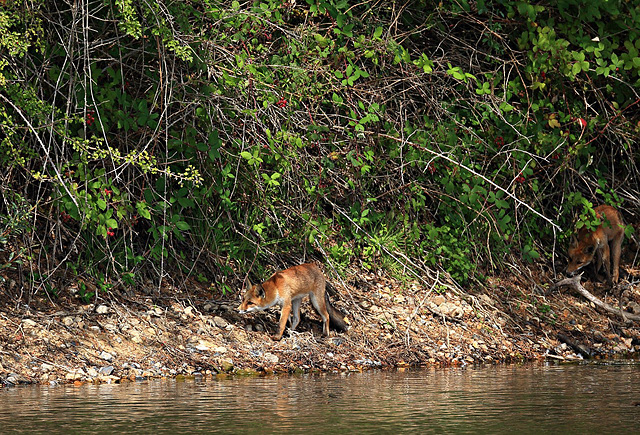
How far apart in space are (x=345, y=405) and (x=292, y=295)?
3.77m

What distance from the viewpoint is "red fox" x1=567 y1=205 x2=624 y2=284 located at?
14.7 meters

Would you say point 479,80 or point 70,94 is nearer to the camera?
point 70,94

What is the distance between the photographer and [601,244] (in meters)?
14.7

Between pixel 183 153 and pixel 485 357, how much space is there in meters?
4.32

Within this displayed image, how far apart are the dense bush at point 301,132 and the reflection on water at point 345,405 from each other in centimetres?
216

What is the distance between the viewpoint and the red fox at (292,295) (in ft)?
36.0

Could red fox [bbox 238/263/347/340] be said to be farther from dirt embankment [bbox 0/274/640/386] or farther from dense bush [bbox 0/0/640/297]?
dense bush [bbox 0/0/640/297]

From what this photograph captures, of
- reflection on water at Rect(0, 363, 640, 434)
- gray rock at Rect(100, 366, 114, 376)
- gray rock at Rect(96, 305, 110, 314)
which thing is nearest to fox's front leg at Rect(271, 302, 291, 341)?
reflection on water at Rect(0, 363, 640, 434)

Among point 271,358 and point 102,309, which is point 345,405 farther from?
point 102,309

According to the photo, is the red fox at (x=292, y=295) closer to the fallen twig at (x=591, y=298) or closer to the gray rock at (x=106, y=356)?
the gray rock at (x=106, y=356)

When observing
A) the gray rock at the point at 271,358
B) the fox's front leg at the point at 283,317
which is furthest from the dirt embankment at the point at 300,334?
the fox's front leg at the point at 283,317

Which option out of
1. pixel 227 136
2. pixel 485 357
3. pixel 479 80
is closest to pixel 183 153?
pixel 227 136

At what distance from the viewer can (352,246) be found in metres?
13.6

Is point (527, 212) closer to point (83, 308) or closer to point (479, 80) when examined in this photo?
point (479, 80)
